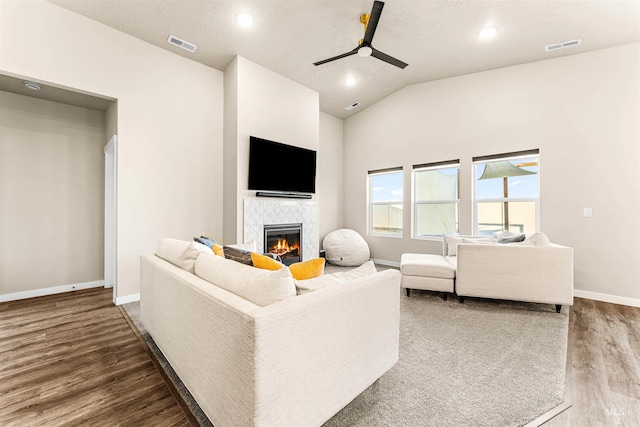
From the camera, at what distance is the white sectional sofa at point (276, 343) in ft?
3.31

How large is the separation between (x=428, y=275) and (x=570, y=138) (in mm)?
2715

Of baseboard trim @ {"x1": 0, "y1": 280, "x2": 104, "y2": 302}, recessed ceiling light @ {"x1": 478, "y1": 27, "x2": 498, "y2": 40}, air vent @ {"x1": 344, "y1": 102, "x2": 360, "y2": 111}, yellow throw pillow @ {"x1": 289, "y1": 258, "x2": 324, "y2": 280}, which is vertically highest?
recessed ceiling light @ {"x1": 478, "y1": 27, "x2": 498, "y2": 40}

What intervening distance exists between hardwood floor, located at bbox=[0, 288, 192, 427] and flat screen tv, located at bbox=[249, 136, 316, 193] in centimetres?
235

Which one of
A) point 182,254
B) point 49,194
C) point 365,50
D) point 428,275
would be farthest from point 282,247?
point 49,194

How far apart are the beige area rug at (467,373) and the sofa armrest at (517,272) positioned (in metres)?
0.21

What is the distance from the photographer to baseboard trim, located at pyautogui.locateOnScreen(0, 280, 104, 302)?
3.34m

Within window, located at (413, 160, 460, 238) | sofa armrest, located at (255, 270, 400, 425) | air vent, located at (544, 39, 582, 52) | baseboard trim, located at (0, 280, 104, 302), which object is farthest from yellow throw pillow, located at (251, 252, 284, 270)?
air vent, located at (544, 39, 582, 52)

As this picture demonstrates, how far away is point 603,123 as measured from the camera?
3.44 m

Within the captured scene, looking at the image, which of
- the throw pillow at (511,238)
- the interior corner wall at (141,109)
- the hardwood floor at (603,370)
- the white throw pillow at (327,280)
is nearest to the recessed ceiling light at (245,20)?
the interior corner wall at (141,109)

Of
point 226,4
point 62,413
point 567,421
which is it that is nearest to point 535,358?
point 567,421

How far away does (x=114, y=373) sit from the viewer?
184 cm

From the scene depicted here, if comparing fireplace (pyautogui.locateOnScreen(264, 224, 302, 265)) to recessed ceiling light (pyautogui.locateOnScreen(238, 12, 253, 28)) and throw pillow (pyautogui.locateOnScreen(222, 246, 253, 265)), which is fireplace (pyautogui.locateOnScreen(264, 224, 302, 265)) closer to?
throw pillow (pyautogui.locateOnScreen(222, 246, 253, 265))

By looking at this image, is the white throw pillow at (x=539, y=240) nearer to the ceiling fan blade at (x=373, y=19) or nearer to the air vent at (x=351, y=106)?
the ceiling fan blade at (x=373, y=19)

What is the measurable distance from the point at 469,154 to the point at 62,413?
5.27 metres
